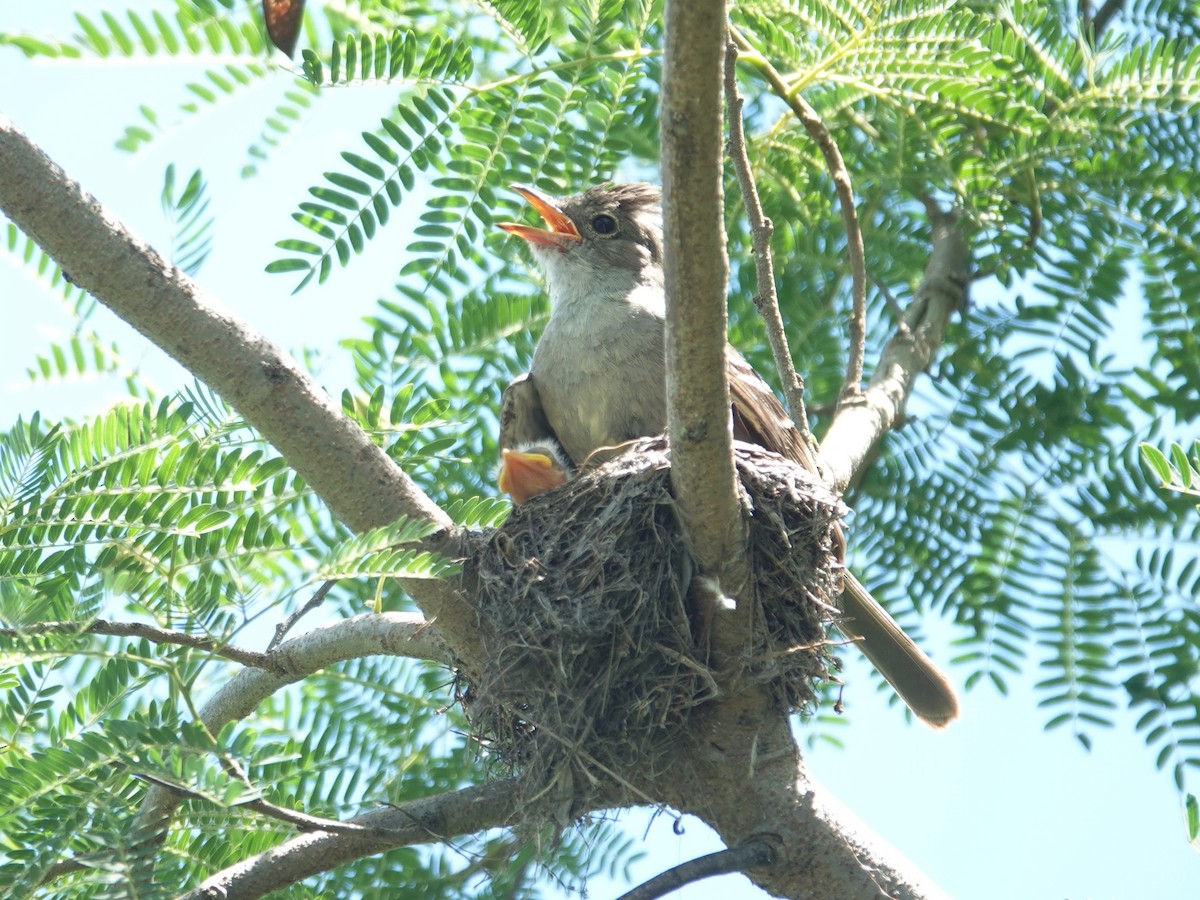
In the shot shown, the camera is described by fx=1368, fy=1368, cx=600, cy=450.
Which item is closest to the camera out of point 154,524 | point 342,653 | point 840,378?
point 154,524

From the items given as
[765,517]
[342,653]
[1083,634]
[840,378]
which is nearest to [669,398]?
[765,517]

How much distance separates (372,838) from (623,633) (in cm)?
81

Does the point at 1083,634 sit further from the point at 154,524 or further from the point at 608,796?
the point at 154,524

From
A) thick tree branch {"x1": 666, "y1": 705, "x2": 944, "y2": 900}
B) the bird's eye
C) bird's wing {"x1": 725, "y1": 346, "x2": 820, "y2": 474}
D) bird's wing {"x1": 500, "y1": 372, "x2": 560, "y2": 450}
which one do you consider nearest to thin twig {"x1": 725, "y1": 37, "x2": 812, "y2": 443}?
bird's wing {"x1": 725, "y1": 346, "x2": 820, "y2": 474}

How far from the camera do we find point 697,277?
9.12 ft

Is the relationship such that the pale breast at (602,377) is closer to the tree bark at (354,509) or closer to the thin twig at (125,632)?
the tree bark at (354,509)

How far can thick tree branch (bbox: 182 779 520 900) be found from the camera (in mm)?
3383

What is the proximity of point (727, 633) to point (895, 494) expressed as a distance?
2.10 m

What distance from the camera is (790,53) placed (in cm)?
475

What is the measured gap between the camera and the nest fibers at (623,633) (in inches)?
136

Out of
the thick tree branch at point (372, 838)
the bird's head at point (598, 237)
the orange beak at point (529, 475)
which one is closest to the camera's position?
the thick tree branch at point (372, 838)

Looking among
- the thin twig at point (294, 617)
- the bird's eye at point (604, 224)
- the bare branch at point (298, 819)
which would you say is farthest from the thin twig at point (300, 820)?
the bird's eye at point (604, 224)

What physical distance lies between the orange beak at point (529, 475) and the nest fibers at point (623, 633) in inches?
22.6

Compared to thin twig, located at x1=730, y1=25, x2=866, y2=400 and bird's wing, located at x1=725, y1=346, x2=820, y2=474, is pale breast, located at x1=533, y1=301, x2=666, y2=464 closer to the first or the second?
bird's wing, located at x1=725, y1=346, x2=820, y2=474
